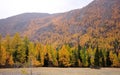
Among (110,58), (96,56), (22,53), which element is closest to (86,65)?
(96,56)

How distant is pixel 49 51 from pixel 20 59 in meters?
22.1

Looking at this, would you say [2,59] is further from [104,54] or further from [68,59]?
[104,54]

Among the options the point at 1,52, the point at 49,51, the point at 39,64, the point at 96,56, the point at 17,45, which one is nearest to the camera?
the point at 1,52

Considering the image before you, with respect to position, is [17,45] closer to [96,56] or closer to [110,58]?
[96,56]

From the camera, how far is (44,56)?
128 metres

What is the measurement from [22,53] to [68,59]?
28401 mm

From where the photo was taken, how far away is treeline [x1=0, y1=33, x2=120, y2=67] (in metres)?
108

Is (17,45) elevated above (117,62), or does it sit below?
above

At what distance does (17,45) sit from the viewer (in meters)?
112

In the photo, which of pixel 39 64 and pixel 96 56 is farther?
pixel 96 56

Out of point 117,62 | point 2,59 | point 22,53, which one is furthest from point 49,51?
point 117,62

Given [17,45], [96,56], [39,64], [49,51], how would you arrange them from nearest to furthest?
[17,45] < [39,64] < [49,51] < [96,56]

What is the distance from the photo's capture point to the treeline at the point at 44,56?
355 feet

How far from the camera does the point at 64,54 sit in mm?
132750
